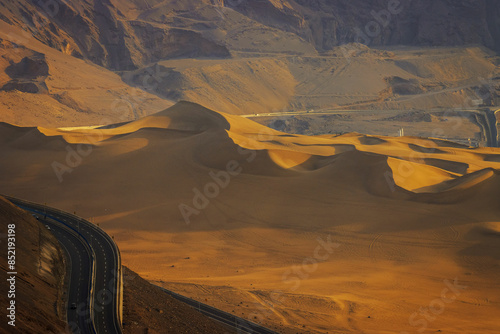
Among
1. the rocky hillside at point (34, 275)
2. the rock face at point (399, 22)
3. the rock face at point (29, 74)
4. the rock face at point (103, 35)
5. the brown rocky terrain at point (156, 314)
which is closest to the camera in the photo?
the rocky hillside at point (34, 275)

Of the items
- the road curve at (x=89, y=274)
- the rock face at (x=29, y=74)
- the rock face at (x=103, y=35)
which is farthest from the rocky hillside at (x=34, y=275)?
the rock face at (x=103, y=35)

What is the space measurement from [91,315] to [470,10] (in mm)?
123226

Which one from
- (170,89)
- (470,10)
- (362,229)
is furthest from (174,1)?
(362,229)

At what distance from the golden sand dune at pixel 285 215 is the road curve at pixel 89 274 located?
10.8 ft

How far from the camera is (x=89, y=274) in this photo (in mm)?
21656

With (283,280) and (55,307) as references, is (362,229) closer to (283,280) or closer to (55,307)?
(283,280)

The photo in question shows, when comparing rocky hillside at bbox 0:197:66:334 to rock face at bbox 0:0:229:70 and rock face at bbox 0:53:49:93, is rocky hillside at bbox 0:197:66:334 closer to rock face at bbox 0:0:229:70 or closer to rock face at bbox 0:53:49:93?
rock face at bbox 0:53:49:93

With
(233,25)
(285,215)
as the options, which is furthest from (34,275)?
(233,25)

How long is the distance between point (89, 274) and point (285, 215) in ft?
53.8

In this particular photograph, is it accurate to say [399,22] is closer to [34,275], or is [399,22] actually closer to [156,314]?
[156,314]

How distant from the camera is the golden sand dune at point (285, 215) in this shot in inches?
→ 983

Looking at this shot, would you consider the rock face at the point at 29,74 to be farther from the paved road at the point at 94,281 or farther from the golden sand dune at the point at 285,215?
the paved road at the point at 94,281

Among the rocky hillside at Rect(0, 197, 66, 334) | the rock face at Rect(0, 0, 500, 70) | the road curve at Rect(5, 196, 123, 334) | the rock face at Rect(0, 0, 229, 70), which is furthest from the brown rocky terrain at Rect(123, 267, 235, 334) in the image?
the rock face at Rect(0, 0, 229, 70)

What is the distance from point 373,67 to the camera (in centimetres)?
10394
